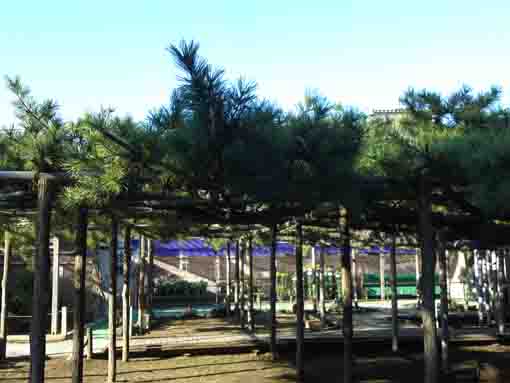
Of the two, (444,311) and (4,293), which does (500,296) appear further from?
(4,293)

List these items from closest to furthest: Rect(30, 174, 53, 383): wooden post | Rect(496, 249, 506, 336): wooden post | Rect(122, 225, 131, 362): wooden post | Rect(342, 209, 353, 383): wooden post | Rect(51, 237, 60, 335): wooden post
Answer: Rect(30, 174, 53, 383): wooden post
Rect(342, 209, 353, 383): wooden post
Rect(122, 225, 131, 362): wooden post
Rect(496, 249, 506, 336): wooden post
Rect(51, 237, 60, 335): wooden post

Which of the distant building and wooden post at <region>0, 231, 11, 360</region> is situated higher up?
the distant building

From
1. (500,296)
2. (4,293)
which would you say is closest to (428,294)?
(4,293)

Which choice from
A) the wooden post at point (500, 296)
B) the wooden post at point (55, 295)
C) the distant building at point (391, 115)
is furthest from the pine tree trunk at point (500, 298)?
the wooden post at point (55, 295)

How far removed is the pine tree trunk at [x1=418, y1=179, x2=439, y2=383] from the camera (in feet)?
20.0

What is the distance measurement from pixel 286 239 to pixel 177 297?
16039mm

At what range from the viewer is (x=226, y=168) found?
15.6 ft

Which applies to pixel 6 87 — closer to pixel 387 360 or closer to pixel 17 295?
pixel 387 360

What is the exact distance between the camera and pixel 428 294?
246 inches

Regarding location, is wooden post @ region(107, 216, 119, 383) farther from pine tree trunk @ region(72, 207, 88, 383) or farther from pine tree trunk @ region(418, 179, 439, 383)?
pine tree trunk @ region(418, 179, 439, 383)

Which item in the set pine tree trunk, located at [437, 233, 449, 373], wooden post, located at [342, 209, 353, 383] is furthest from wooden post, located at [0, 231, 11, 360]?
pine tree trunk, located at [437, 233, 449, 373]

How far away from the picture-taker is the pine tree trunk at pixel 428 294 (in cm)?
611

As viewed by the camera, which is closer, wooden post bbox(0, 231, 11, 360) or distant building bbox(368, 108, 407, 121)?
distant building bbox(368, 108, 407, 121)

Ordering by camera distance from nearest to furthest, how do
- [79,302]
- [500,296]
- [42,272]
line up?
[42,272]
[79,302]
[500,296]
